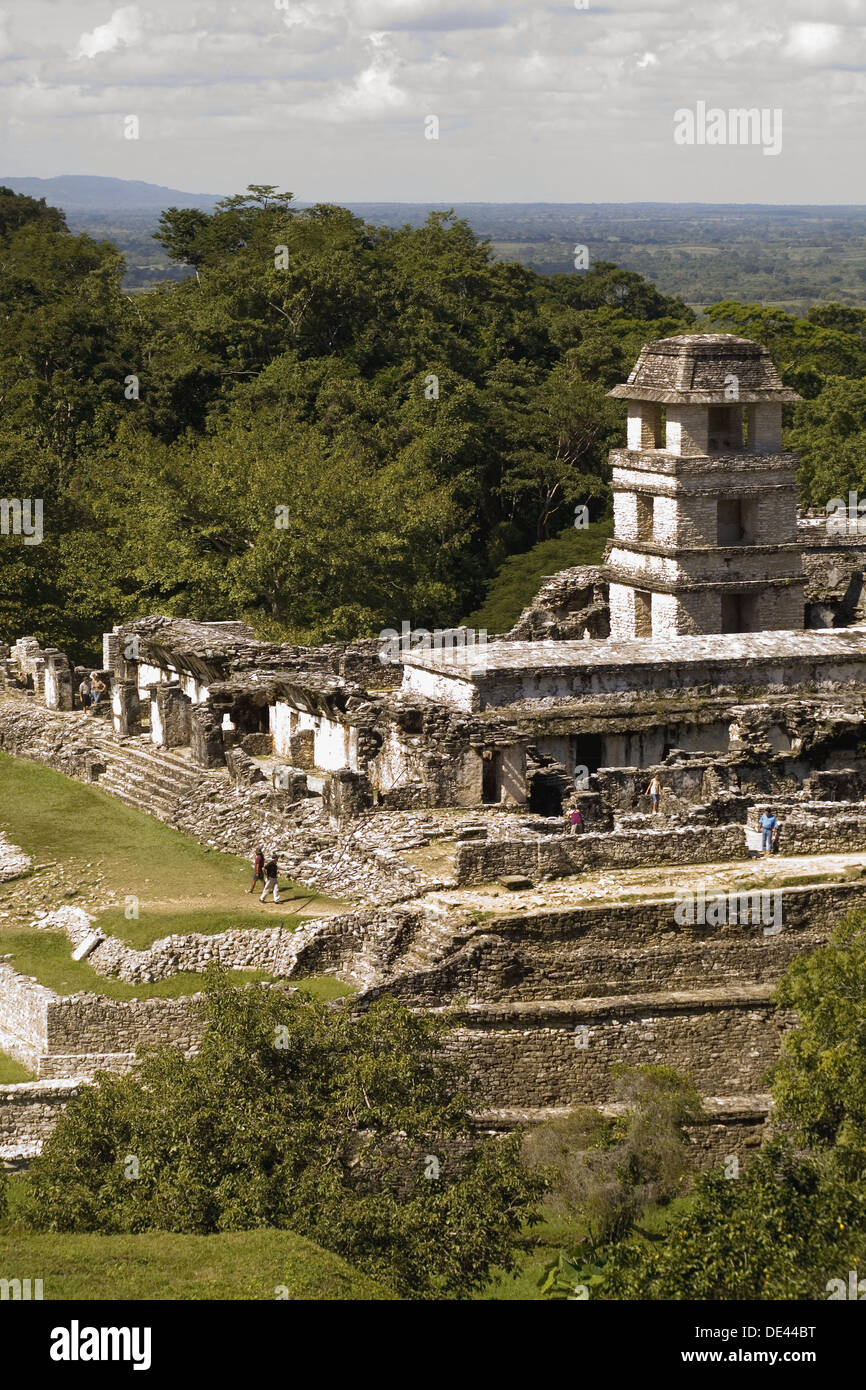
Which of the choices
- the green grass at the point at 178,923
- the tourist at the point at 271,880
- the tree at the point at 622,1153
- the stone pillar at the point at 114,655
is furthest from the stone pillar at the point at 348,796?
the stone pillar at the point at 114,655

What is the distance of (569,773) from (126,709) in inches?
376

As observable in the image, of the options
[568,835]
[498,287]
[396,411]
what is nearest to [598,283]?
[498,287]

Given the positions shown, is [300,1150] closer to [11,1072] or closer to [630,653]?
[11,1072]

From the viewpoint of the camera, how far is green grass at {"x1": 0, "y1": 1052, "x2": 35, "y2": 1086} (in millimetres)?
26797

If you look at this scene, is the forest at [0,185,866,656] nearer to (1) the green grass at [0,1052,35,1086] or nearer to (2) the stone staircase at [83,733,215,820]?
(2) the stone staircase at [83,733,215,820]

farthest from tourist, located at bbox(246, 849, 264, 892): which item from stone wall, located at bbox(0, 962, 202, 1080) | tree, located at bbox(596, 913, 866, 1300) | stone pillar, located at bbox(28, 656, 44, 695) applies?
stone pillar, located at bbox(28, 656, 44, 695)

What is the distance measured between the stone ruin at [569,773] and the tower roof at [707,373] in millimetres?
71

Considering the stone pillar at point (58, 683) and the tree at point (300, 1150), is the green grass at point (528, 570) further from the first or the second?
the tree at point (300, 1150)

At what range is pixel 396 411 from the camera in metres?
66.0

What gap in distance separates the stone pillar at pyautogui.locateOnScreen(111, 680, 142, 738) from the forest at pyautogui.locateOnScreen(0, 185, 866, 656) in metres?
7.35

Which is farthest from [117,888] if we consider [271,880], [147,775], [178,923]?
[147,775]

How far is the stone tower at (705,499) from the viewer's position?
40.5 meters

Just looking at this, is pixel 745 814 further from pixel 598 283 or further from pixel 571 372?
pixel 598 283

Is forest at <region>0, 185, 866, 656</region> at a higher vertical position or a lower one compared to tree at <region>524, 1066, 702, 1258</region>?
higher
